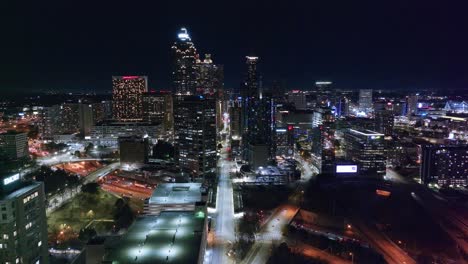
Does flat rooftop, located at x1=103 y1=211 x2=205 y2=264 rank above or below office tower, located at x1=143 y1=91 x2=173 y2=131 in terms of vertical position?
below

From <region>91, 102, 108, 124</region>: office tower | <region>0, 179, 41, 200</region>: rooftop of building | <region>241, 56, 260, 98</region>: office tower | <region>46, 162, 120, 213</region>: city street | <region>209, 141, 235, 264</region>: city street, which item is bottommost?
<region>209, 141, 235, 264</region>: city street

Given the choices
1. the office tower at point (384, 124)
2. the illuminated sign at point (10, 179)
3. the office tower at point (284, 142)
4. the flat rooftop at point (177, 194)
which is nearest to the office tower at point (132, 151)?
the flat rooftop at point (177, 194)

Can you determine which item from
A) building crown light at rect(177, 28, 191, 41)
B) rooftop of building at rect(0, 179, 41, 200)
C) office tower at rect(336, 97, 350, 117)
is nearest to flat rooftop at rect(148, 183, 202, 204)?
rooftop of building at rect(0, 179, 41, 200)

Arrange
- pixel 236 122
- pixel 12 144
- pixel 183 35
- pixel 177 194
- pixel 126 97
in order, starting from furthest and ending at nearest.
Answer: pixel 126 97 < pixel 183 35 < pixel 236 122 < pixel 12 144 < pixel 177 194

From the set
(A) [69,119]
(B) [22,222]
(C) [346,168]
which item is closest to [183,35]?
(A) [69,119]

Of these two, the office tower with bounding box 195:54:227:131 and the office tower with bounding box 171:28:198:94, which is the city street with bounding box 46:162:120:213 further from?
the office tower with bounding box 195:54:227:131

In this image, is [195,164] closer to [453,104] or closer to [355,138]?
[355,138]

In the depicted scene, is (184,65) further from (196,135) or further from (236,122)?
(196,135)
